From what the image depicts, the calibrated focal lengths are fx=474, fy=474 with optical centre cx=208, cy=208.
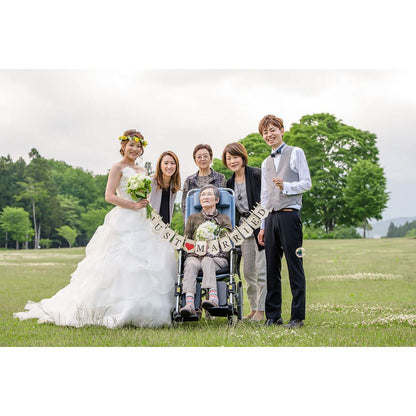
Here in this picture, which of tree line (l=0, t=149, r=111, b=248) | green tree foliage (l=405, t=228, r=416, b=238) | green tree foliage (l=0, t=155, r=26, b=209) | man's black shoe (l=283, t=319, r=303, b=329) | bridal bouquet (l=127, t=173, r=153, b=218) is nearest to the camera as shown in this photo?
man's black shoe (l=283, t=319, r=303, b=329)

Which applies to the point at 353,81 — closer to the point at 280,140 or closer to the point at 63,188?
the point at 280,140

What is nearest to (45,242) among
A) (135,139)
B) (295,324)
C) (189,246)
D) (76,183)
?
(76,183)

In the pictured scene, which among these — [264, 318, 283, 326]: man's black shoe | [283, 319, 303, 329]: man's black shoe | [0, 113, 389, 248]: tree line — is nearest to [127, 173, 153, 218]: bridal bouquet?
[0, 113, 389, 248]: tree line

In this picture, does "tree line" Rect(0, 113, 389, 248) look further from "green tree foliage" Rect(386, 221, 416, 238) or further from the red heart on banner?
the red heart on banner

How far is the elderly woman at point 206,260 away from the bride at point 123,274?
34cm

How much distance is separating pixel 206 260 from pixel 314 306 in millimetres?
2095

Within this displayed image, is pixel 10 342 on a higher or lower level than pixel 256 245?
lower

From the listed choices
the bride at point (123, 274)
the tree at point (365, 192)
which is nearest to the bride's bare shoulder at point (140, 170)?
the bride at point (123, 274)

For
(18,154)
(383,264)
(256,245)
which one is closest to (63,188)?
(18,154)

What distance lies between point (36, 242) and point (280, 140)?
3439 mm

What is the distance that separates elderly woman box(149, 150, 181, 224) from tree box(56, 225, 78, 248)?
1.48m

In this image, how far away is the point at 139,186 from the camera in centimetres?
509

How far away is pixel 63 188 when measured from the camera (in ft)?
20.8

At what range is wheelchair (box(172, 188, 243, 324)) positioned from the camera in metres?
4.71
